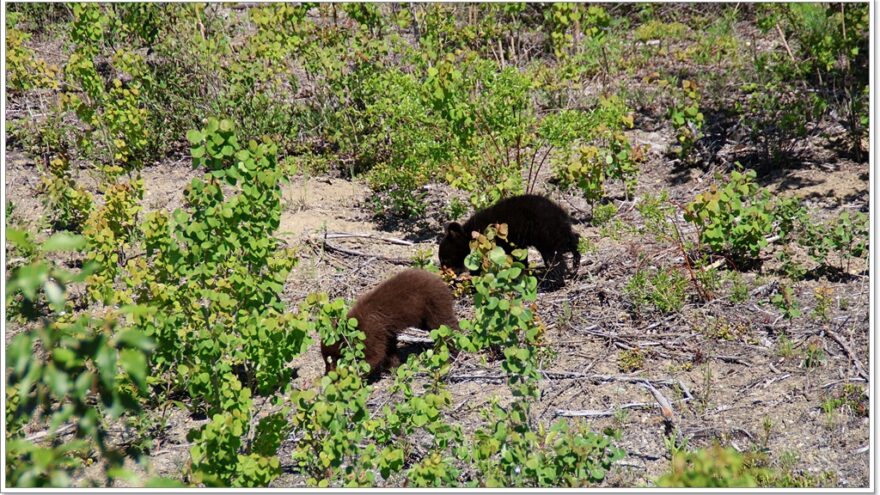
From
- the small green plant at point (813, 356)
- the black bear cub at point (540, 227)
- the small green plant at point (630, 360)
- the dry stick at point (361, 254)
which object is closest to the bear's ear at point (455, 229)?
the black bear cub at point (540, 227)

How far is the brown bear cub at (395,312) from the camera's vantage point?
6.99m

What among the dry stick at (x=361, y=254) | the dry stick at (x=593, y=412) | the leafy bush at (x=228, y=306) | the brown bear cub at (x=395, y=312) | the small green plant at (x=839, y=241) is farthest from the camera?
the dry stick at (x=361, y=254)

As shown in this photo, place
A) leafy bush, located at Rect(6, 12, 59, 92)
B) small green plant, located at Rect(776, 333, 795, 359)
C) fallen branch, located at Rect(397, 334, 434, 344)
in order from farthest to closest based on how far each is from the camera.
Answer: leafy bush, located at Rect(6, 12, 59, 92)
fallen branch, located at Rect(397, 334, 434, 344)
small green plant, located at Rect(776, 333, 795, 359)

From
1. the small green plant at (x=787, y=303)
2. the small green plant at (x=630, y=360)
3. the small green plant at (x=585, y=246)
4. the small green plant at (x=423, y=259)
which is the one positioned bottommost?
the small green plant at (x=630, y=360)

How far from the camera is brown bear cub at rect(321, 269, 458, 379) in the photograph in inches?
275

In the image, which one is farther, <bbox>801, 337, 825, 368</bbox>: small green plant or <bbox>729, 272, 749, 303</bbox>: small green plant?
<bbox>729, 272, 749, 303</bbox>: small green plant

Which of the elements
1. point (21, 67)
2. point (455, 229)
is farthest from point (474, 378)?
point (21, 67)

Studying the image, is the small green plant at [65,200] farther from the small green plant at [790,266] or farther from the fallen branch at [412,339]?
the small green plant at [790,266]

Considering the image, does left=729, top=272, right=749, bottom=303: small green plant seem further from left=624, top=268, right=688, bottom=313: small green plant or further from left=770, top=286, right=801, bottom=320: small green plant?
left=624, top=268, right=688, bottom=313: small green plant

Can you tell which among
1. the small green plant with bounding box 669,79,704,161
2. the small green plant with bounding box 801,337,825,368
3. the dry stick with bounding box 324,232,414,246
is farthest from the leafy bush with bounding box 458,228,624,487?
the small green plant with bounding box 669,79,704,161

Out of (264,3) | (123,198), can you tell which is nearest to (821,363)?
(123,198)

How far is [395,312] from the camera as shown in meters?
7.12

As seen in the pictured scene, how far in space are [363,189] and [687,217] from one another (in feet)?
13.1

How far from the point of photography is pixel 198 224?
16.5 ft
